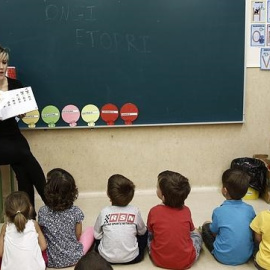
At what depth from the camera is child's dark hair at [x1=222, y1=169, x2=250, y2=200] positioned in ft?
7.38

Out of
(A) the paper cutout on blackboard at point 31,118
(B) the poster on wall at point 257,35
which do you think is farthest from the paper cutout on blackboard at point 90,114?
(B) the poster on wall at point 257,35

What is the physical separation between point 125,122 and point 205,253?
1.42m

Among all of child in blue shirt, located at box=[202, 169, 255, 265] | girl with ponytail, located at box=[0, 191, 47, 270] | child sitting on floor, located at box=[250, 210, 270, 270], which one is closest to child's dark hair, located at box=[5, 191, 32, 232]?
girl with ponytail, located at box=[0, 191, 47, 270]

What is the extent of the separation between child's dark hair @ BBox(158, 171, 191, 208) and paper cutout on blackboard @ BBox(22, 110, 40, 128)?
154 centimetres

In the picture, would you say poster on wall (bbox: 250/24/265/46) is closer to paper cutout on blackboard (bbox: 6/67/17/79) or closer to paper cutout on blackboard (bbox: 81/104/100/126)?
paper cutout on blackboard (bbox: 81/104/100/126)

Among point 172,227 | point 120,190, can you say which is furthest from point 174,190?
point 120,190

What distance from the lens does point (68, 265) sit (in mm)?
2268

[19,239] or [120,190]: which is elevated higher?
[120,190]

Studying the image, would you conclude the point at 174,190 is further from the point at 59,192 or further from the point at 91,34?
the point at 91,34

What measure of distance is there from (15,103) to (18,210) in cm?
96

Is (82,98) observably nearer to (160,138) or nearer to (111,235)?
(160,138)

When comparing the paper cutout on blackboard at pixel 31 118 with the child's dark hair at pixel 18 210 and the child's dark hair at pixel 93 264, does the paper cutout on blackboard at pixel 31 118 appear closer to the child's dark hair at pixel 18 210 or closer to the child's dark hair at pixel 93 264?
the child's dark hair at pixel 18 210

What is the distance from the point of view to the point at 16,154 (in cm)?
277

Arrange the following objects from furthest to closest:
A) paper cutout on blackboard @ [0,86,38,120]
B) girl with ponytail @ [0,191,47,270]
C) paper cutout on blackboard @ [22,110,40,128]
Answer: paper cutout on blackboard @ [22,110,40,128] → paper cutout on blackboard @ [0,86,38,120] → girl with ponytail @ [0,191,47,270]
